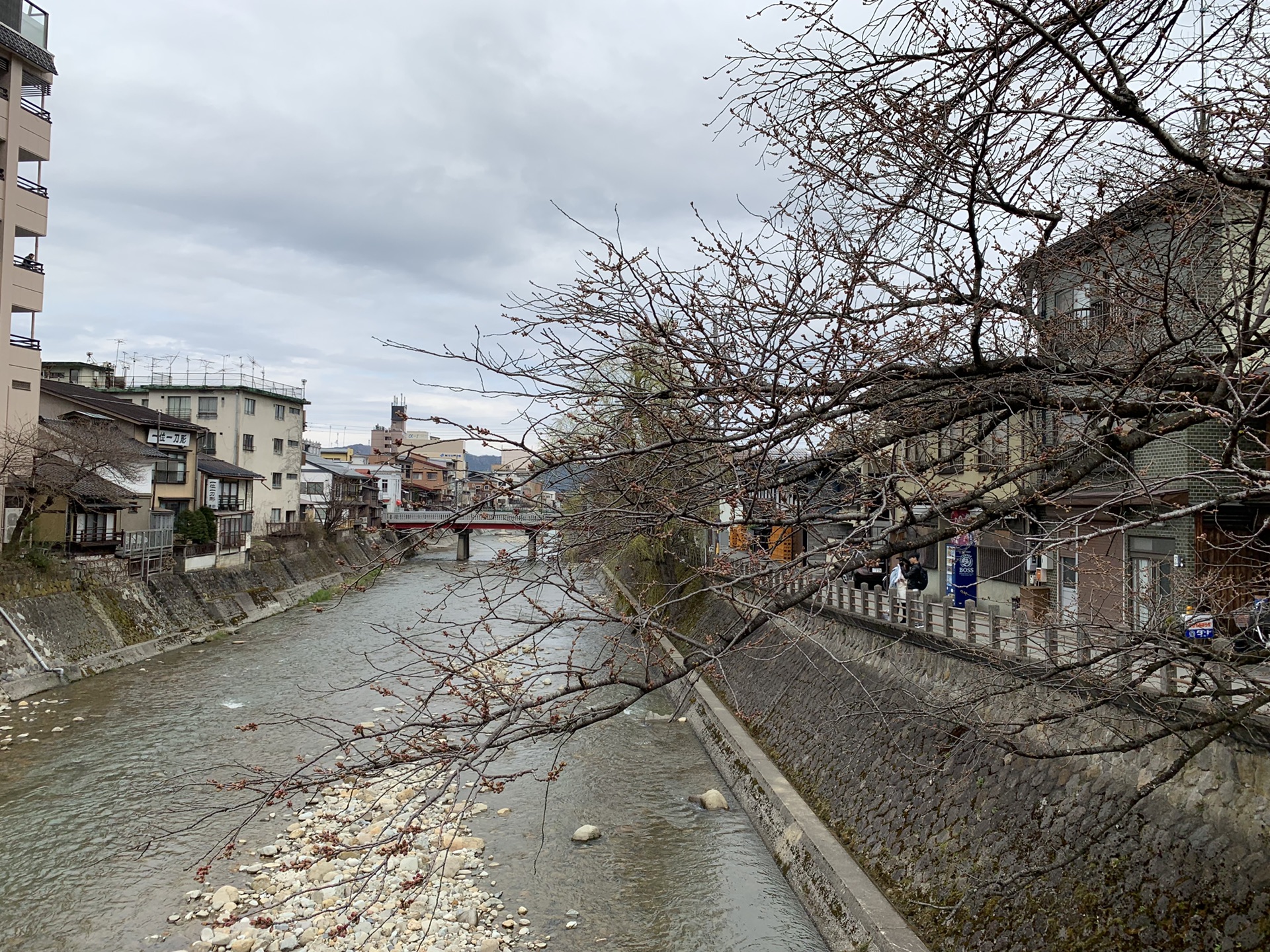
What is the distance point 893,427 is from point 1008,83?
72.3 inches

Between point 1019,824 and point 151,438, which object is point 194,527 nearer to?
point 151,438

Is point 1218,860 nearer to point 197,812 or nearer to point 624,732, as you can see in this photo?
point 624,732

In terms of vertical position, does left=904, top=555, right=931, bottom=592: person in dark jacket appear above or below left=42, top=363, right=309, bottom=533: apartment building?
below

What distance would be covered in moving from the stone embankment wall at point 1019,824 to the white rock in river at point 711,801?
1.19m

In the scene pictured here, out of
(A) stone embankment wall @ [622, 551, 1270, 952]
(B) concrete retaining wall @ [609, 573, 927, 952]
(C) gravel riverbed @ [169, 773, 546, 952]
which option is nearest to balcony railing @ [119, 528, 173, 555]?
(C) gravel riverbed @ [169, 773, 546, 952]

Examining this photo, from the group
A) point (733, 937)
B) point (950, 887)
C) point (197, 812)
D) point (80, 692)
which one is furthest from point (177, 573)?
point (950, 887)

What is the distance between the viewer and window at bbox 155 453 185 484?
33000 mm

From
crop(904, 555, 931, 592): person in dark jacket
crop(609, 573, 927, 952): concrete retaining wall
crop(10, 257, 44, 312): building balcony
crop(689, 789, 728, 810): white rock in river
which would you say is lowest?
crop(689, 789, 728, 810): white rock in river

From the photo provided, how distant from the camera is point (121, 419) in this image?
30.8m

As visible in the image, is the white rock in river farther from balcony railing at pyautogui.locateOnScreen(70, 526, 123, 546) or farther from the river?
balcony railing at pyautogui.locateOnScreen(70, 526, 123, 546)

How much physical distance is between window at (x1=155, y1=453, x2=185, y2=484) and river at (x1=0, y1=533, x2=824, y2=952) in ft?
51.8

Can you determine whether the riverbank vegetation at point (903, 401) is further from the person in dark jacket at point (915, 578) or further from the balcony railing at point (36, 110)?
the balcony railing at point (36, 110)

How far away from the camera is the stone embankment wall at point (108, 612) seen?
760 inches

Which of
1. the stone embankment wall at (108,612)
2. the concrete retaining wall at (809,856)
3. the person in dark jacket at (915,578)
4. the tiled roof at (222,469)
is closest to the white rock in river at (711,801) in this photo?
the concrete retaining wall at (809,856)
